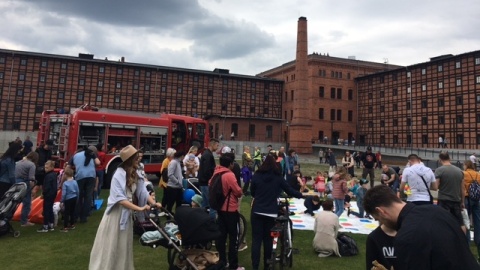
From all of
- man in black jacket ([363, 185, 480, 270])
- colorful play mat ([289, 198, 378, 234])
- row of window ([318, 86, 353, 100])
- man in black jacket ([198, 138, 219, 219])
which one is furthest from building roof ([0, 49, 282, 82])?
man in black jacket ([363, 185, 480, 270])

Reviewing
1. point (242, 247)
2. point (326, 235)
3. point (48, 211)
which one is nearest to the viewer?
point (326, 235)

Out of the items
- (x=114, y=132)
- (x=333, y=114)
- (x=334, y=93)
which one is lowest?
(x=114, y=132)

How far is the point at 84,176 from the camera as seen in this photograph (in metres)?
7.74

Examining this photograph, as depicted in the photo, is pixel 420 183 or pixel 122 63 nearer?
pixel 420 183

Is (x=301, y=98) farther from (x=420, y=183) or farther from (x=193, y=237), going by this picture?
(x=193, y=237)

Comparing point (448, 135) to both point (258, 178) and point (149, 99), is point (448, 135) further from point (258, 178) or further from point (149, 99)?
point (258, 178)

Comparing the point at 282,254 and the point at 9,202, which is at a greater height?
the point at 9,202

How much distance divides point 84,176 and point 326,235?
5633 mm

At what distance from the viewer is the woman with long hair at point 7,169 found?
7.28m

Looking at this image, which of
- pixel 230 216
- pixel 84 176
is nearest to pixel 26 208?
pixel 84 176

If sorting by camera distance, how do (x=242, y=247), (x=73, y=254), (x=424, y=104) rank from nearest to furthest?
(x=73, y=254), (x=242, y=247), (x=424, y=104)

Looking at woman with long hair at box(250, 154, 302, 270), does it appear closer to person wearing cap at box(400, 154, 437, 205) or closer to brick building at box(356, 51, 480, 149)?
person wearing cap at box(400, 154, 437, 205)

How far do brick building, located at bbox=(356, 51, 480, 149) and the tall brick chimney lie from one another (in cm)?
1778

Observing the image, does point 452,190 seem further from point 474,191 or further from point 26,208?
point 26,208
